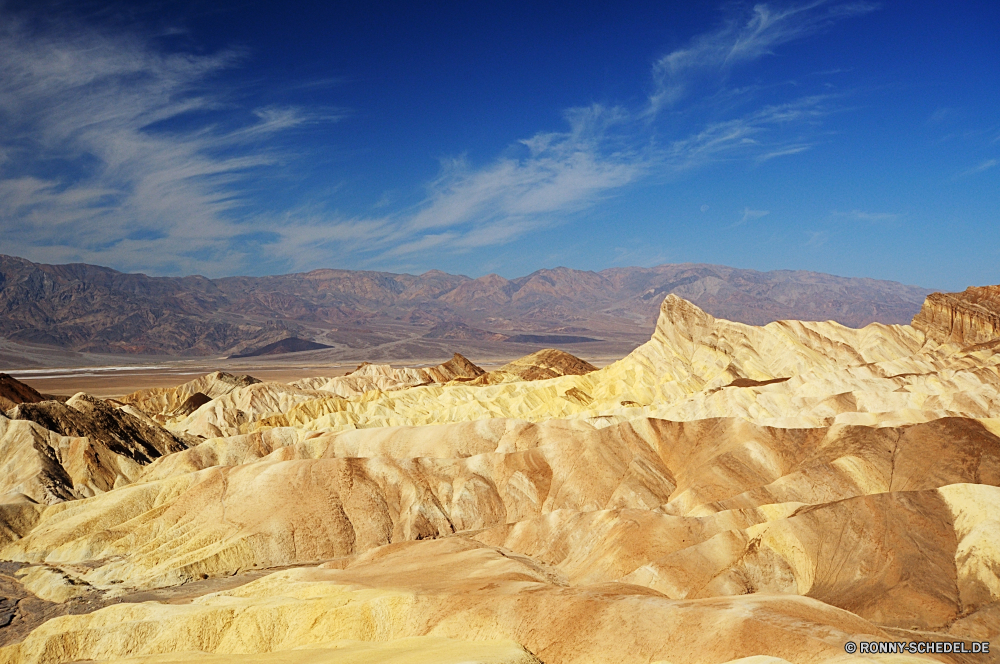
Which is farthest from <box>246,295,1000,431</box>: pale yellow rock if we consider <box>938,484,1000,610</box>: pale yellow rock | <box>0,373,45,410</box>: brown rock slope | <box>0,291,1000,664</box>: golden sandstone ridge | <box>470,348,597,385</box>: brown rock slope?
<box>0,373,45,410</box>: brown rock slope

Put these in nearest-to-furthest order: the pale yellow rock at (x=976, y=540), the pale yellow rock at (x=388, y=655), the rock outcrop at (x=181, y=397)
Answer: the pale yellow rock at (x=388, y=655)
the pale yellow rock at (x=976, y=540)
the rock outcrop at (x=181, y=397)

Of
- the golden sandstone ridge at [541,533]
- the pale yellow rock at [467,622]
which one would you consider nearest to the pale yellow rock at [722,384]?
the golden sandstone ridge at [541,533]

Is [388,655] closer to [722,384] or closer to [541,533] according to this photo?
[541,533]

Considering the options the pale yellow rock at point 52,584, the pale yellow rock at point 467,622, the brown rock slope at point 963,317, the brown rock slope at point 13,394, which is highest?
the brown rock slope at point 963,317

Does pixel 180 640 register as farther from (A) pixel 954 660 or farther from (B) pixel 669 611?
(A) pixel 954 660

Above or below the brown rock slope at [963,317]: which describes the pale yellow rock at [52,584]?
below

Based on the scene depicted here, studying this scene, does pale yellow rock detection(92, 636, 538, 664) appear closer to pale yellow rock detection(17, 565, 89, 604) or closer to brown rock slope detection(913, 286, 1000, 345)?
pale yellow rock detection(17, 565, 89, 604)

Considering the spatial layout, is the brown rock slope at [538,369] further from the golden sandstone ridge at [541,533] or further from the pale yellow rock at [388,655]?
the pale yellow rock at [388,655]

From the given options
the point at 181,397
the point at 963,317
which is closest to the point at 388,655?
the point at 963,317
